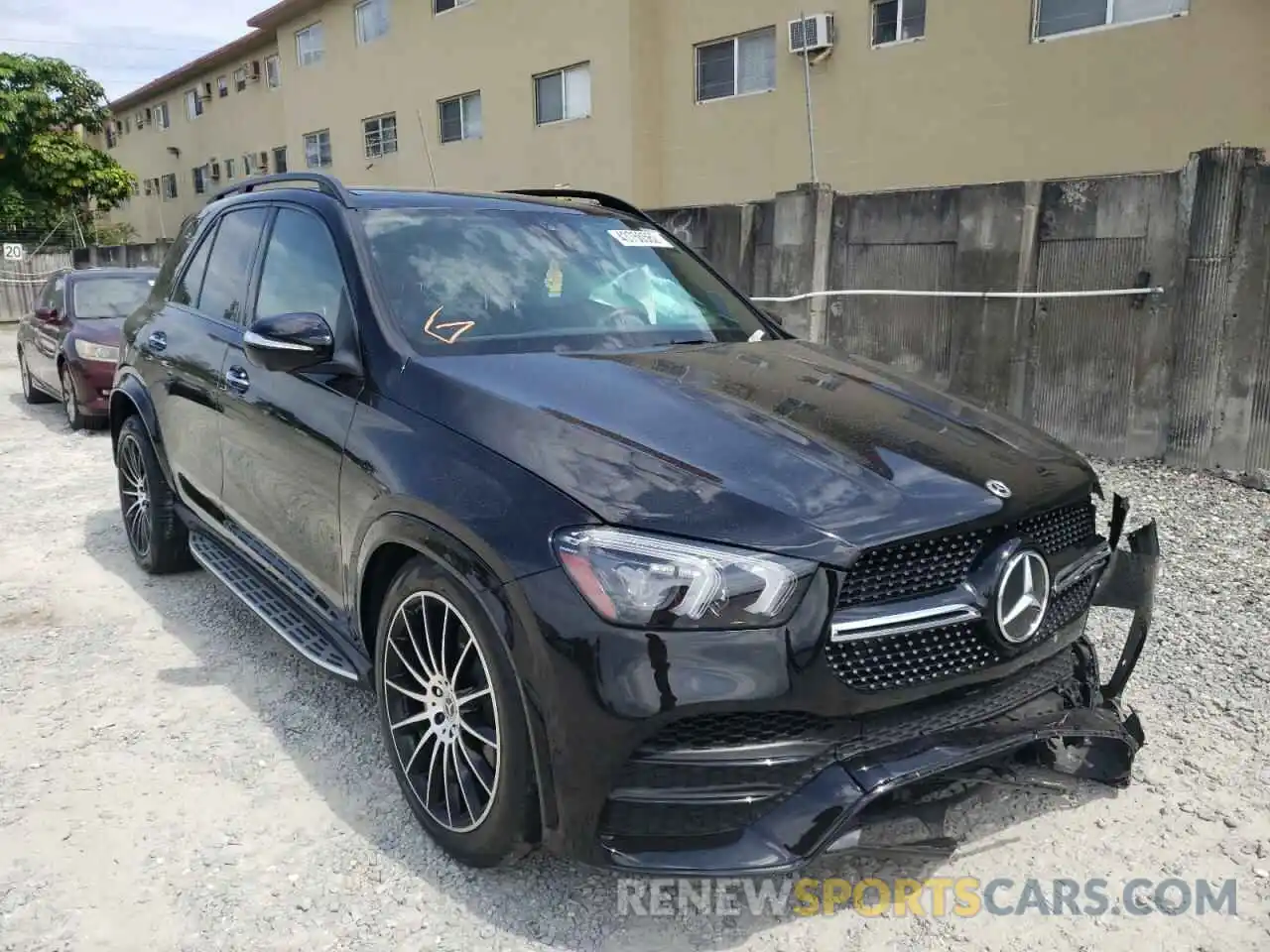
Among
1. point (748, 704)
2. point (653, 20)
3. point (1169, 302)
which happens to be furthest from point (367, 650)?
point (653, 20)

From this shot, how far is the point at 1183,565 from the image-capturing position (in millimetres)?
4586

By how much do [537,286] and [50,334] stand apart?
8.63 meters

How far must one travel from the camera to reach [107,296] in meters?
9.85

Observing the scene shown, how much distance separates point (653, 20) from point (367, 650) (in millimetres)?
14089

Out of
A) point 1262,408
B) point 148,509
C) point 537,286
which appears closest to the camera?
point 537,286

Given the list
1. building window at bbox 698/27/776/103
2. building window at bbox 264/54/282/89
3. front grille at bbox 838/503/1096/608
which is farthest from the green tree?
front grille at bbox 838/503/1096/608

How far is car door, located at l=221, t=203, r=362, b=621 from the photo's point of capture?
119 inches

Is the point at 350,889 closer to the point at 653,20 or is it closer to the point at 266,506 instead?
the point at 266,506

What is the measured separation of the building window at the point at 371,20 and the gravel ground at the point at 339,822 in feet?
64.2

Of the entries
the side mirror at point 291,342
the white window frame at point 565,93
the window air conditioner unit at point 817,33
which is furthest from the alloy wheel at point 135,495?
the white window frame at point 565,93

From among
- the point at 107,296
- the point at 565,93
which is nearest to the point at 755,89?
the point at 565,93

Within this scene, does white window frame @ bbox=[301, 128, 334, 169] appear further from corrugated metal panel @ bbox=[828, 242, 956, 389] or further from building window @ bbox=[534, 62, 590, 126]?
corrugated metal panel @ bbox=[828, 242, 956, 389]

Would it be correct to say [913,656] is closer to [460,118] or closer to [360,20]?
[460,118]

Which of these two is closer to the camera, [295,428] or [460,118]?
[295,428]
